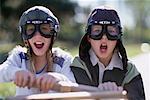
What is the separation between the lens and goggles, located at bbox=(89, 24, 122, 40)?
333cm

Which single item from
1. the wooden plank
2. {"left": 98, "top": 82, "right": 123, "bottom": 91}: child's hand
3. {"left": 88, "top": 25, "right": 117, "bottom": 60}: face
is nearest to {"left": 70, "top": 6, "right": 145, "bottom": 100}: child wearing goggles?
{"left": 88, "top": 25, "right": 117, "bottom": 60}: face

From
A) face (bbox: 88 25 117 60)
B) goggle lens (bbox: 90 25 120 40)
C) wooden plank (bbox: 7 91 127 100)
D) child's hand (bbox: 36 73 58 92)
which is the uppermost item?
goggle lens (bbox: 90 25 120 40)

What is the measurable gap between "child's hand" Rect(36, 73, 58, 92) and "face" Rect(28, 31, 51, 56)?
68cm

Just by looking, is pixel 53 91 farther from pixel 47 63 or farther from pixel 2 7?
pixel 2 7

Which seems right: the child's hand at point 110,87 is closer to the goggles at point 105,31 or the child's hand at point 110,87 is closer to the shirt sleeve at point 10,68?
the shirt sleeve at point 10,68

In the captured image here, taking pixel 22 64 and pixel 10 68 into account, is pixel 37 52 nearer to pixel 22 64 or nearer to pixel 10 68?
pixel 22 64

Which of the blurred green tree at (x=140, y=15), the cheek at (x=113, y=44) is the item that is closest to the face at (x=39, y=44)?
the cheek at (x=113, y=44)

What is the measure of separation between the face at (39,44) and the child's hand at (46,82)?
0.68 meters

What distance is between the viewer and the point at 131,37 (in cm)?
3428

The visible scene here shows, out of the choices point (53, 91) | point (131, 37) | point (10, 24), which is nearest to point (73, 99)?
point (53, 91)

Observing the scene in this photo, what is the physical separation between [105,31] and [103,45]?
0.09 meters

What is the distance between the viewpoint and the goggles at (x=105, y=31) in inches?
131

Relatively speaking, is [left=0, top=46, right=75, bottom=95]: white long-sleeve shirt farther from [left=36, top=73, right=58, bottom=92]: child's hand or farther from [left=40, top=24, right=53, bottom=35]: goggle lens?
[left=36, top=73, right=58, bottom=92]: child's hand

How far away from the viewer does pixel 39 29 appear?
321 cm
